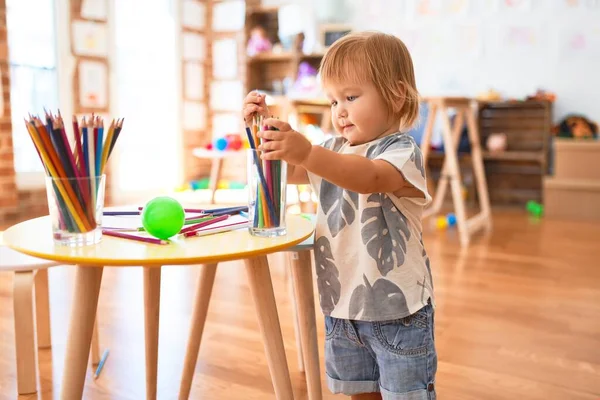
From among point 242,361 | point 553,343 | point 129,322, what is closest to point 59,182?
point 242,361

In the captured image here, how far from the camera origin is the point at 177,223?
0.87 m

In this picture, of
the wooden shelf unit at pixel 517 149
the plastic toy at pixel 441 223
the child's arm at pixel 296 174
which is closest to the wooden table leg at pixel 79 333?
the child's arm at pixel 296 174

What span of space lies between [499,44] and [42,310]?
12.6ft

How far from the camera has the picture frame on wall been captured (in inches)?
190

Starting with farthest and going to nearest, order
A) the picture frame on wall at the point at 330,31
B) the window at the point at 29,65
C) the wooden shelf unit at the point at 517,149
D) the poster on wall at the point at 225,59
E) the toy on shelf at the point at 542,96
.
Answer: the poster on wall at the point at 225,59 → the picture frame on wall at the point at 330,31 → the wooden shelf unit at the point at 517,149 → the toy on shelf at the point at 542,96 → the window at the point at 29,65

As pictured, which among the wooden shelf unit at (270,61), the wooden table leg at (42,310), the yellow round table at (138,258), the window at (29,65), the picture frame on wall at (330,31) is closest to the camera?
the yellow round table at (138,258)

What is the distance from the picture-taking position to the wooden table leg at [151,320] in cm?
119

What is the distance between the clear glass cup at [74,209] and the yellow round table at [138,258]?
0.02 meters

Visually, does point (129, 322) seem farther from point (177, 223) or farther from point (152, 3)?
point (152, 3)

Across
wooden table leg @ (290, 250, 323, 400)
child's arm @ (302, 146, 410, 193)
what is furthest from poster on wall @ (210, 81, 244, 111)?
child's arm @ (302, 146, 410, 193)

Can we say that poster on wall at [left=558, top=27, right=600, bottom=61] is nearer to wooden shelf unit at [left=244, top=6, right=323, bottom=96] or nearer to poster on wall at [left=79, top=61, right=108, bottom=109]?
wooden shelf unit at [left=244, top=6, right=323, bottom=96]

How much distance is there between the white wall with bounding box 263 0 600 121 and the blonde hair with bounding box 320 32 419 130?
148 inches

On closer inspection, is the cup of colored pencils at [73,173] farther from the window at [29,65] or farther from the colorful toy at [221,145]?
the window at [29,65]

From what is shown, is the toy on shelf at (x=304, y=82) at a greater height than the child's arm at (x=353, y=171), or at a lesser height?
greater
